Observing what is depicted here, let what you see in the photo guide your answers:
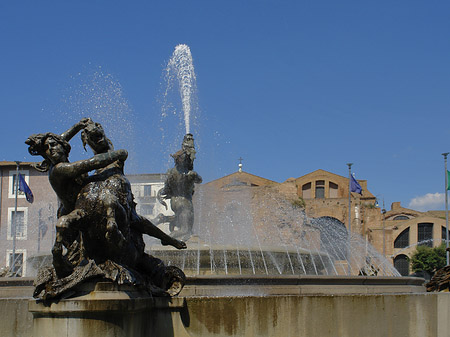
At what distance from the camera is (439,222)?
6869cm

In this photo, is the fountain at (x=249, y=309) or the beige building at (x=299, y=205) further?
the beige building at (x=299, y=205)

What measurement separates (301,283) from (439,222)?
217 ft

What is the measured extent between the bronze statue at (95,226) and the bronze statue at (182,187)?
6366 mm

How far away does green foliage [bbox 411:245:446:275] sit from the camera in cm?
6012

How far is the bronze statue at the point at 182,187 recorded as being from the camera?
11.7 meters

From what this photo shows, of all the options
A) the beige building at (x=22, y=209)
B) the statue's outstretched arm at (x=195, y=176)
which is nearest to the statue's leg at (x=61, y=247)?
the statue's outstretched arm at (x=195, y=176)

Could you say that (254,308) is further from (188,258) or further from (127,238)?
(188,258)

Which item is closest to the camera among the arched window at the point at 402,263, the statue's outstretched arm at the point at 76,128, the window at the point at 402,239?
the statue's outstretched arm at the point at 76,128

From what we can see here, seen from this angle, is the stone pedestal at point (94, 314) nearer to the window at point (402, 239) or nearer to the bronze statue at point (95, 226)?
the bronze statue at point (95, 226)

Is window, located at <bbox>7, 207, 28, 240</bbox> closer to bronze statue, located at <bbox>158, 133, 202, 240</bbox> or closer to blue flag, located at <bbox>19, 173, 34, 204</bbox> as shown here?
blue flag, located at <bbox>19, 173, 34, 204</bbox>

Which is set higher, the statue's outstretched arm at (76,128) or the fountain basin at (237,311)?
the statue's outstretched arm at (76,128)

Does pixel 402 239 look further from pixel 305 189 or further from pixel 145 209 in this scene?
pixel 145 209

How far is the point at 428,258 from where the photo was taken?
60969 mm

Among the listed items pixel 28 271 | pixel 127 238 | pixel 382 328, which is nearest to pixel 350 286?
pixel 382 328
